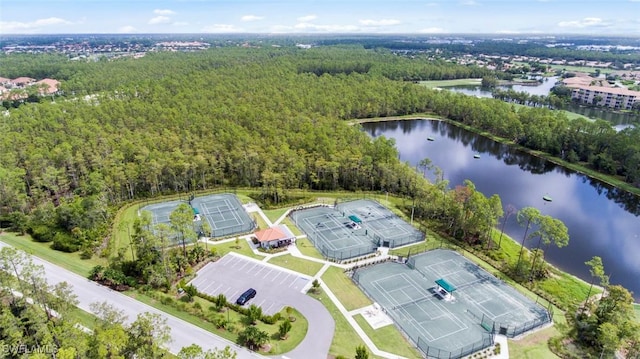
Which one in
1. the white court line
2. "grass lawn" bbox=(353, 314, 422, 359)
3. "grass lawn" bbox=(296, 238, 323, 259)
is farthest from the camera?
the white court line

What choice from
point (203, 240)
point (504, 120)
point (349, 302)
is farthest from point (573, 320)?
point (504, 120)

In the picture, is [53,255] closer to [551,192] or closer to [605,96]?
[551,192]

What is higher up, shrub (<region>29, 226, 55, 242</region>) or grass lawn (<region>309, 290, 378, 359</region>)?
shrub (<region>29, 226, 55, 242</region>)

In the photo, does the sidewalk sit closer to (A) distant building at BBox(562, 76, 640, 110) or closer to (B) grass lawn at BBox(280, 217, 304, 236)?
(B) grass lawn at BBox(280, 217, 304, 236)

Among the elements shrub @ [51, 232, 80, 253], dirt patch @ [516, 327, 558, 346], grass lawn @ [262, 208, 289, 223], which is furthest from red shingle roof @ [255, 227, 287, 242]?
dirt patch @ [516, 327, 558, 346]

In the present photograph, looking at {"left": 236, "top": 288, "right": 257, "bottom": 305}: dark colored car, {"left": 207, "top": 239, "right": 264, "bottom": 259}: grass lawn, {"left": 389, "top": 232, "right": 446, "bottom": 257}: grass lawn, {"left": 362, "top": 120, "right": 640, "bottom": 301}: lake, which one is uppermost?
{"left": 236, "top": 288, "right": 257, "bottom": 305}: dark colored car

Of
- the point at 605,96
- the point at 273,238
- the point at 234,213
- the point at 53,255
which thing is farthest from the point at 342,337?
the point at 605,96
